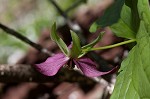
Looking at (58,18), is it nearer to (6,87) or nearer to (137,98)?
(6,87)

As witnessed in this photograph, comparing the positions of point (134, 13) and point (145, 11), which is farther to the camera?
point (134, 13)

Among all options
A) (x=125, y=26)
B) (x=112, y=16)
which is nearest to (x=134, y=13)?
(x=125, y=26)

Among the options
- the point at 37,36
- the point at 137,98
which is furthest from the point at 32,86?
the point at 137,98

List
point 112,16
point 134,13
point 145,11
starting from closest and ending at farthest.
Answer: point 145,11
point 134,13
point 112,16

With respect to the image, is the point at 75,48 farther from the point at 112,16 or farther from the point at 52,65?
the point at 112,16

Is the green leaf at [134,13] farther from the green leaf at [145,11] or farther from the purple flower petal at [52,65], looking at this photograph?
the purple flower petal at [52,65]

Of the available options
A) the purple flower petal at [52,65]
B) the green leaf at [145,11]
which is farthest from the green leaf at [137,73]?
the purple flower petal at [52,65]
